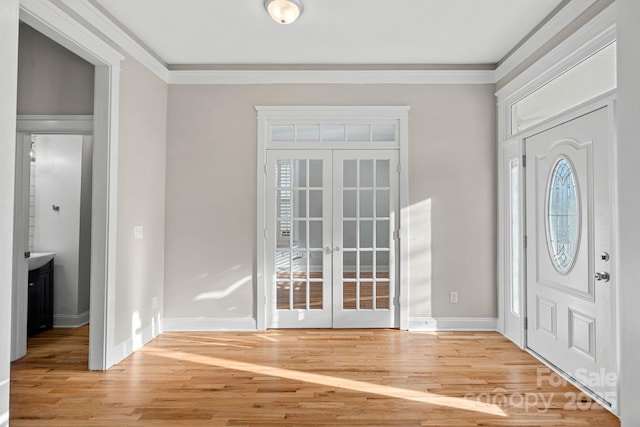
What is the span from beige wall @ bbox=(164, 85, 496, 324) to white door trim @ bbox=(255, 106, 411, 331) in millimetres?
73

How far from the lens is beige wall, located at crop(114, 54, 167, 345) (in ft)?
11.9

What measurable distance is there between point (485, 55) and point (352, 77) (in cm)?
137

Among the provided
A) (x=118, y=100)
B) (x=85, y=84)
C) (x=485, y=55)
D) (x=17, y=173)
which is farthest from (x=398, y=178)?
(x=17, y=173)

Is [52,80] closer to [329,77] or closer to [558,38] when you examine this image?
[329,77]

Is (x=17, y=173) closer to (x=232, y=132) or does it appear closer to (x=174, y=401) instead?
(x=232, y=132)

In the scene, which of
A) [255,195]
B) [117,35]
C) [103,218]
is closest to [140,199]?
[103,218]

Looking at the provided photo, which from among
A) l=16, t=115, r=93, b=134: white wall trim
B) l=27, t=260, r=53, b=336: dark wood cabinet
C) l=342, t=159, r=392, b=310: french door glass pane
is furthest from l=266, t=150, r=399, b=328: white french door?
l=27, t=260, r=53, b=336: dark wood cabinet

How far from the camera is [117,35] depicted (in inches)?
138

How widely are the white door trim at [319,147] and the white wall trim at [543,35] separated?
103 cm

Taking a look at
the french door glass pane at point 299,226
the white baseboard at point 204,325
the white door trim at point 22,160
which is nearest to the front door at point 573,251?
the french door glass pane at point 299,226

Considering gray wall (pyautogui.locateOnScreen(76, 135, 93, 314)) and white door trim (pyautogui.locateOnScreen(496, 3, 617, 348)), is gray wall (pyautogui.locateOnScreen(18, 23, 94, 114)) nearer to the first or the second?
gray wall (pyautogui.locateOnScreen(76, 135, 93, 314))

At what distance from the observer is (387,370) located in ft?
10.9

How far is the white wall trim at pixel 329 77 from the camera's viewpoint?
4453 millimetres

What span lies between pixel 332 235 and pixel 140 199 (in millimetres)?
1980
